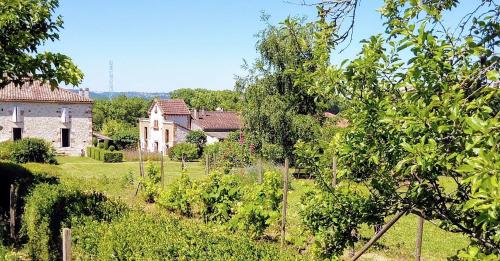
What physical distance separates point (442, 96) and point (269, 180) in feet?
25.0

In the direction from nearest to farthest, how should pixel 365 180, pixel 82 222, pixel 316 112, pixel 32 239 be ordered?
1. pixel 365 180
2. pixel 82 222
3. pixel 32 239
4. pixel 316 112

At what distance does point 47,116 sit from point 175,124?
11.9 metres

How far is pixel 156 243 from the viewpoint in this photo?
556 centimetres

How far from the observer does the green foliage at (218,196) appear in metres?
11.0

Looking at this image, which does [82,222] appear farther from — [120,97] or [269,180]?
[120,97]

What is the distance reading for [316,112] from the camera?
29.0 meters

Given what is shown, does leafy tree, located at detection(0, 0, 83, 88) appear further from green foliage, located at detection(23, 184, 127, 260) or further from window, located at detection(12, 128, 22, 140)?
window, located at detection(12, 128, 22, 140)

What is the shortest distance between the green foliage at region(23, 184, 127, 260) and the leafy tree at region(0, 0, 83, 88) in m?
2.36

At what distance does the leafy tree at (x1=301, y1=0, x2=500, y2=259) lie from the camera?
8.11 feet

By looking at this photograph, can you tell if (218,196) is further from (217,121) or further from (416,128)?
(217,121)

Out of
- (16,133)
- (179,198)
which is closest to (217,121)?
(16,133)

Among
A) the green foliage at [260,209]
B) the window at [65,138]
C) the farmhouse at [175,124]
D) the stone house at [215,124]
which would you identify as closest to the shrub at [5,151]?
the window at [65,138]

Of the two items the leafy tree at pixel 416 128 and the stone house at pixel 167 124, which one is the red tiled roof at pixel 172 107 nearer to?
the stone house at pixel 167 124

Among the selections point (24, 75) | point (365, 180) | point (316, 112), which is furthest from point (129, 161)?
point (365, 180)
